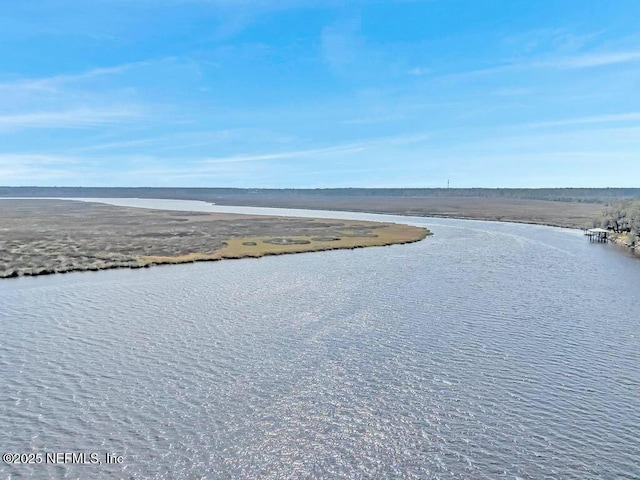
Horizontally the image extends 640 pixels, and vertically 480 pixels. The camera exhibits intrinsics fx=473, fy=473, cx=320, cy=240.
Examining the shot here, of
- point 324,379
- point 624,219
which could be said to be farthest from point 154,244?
point 624,219

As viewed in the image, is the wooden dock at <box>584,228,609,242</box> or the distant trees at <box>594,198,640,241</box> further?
the wooden dock at <box>584,228,609,242</box>

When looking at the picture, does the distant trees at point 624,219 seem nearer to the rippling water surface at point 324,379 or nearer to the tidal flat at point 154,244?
the tidal flat at point 154,244

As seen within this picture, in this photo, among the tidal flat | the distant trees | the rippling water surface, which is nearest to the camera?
the rippling water surface

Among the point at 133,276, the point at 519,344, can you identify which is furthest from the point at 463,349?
the point at 133,276

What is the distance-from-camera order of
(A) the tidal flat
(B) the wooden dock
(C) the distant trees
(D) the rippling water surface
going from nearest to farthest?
(D) the rippling water surface < (A) the tidal flat < (C) the distant trees < (B) the wooden dock

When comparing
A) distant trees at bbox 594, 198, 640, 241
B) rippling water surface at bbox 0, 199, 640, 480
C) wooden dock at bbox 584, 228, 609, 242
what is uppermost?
distant trees at bbox 594, 198, 640, 241

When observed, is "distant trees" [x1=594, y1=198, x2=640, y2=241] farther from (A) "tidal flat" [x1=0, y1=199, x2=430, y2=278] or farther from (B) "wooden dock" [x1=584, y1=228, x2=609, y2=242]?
(A) "tidal flat" [x1=0, y1=199, x2=430, y2=278]

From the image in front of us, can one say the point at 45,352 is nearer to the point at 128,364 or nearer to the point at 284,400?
the point at 128,364

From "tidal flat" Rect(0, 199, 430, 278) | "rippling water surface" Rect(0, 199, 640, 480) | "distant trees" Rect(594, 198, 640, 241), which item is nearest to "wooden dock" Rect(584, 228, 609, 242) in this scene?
"distant trees" Rect(594, 198, 640, 241)

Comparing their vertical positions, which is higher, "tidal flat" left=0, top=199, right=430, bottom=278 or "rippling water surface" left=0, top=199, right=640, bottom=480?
"tidal flat" left=0, top=199, right=430, bottom=278
